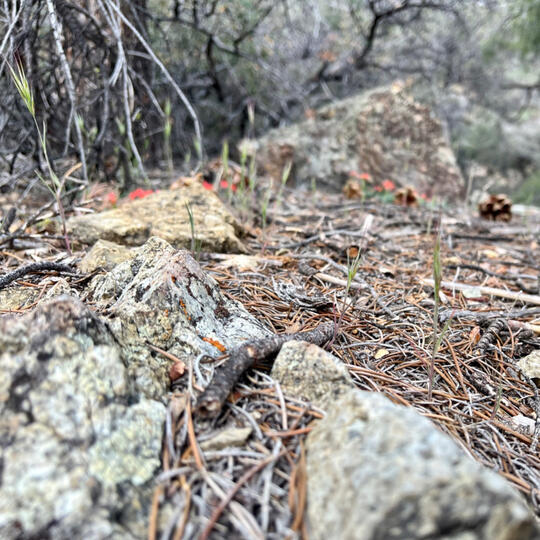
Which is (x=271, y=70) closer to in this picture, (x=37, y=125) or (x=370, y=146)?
(x=370, y=146)

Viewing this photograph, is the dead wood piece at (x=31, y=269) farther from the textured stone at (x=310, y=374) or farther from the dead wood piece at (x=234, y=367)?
the textured stone at (x=310, y=374)

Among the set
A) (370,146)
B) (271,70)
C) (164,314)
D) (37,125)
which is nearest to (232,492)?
(164,314)

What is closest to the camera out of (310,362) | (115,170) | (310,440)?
(310,440)

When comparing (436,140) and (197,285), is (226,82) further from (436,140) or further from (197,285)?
(197,285)

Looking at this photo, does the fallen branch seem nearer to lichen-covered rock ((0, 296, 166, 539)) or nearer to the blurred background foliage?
lichen-covered rock ((0, 296, 166, 539))

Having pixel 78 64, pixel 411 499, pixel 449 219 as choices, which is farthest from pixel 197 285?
pixel 78 64

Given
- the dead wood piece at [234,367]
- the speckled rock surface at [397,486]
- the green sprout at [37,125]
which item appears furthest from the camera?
the green sprout at [37,125]

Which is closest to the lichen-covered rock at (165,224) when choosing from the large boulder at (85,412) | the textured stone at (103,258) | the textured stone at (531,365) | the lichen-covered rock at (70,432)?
the textured stone at (103,258)

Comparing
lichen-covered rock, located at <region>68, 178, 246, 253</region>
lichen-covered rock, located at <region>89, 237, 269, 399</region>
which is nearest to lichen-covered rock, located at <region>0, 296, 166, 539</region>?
lichen-covered rock, located at <region>89, 237, 269, 399</region>
